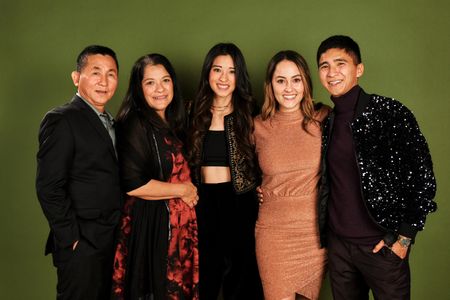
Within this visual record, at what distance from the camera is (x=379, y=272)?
2.07 meters

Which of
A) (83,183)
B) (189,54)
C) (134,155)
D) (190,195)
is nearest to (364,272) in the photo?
(190,195)

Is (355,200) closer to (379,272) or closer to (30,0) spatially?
(379,272)

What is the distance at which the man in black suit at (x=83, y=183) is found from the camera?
2062 mm

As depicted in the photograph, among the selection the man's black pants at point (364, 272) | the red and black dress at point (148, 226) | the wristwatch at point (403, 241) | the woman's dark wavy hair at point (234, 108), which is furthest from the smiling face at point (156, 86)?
the wristwatch at point (403, 241)

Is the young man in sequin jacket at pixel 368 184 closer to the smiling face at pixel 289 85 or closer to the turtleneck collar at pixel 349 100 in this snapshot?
the turtleneck collar at pixel 349 100

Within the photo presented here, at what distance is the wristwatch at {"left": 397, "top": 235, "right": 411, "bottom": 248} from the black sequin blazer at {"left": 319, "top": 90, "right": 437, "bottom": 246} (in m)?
0.02

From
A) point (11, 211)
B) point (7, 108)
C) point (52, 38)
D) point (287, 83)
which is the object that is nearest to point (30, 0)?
point (52, 38)

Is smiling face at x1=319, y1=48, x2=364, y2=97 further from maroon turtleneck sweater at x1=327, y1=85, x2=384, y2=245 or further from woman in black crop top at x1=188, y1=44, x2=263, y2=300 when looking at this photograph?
woman in black crop top at x1=188, y1=44, x2=263, y2=300

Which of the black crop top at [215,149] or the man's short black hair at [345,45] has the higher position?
the man's short black hair at [345,45]

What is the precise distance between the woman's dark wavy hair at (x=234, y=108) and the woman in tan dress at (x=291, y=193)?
16 centimetres

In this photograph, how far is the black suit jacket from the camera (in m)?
2.06

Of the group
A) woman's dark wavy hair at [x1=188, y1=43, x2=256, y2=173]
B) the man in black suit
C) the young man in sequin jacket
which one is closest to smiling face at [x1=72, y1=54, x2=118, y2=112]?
the man in black suit

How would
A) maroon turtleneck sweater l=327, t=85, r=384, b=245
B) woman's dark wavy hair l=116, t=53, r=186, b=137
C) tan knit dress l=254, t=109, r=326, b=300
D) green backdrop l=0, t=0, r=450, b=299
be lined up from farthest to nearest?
green backdrop l=0, t=0, r=450, b=299 → woman's dark wavy hair l=116, t=53, r=186, b=137 → tan knit dress l=254, t=109, r=326, b=300 → maroon turtleneck sweater l=327, t=85, r=384, b=245

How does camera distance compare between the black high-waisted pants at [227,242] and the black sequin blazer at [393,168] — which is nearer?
the black sequin blazer at [393,168]
